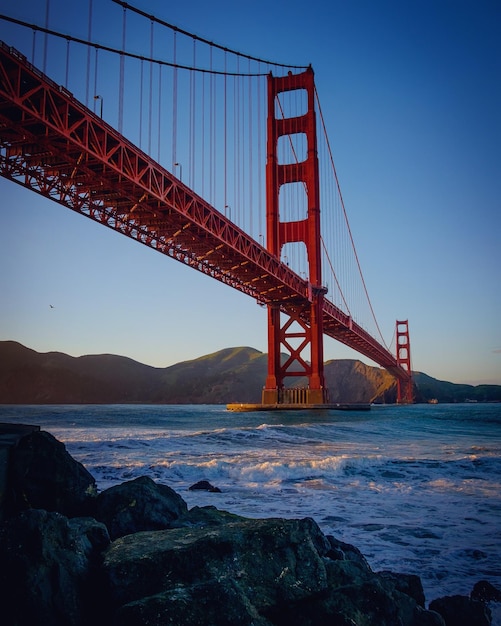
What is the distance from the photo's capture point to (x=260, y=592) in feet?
7.97

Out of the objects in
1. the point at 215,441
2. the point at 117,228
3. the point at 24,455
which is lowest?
the point at 215,441

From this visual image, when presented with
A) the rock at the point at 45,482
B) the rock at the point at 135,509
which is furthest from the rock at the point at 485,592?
the rock at the point at 45,482

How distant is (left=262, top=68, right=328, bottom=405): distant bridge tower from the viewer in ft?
131

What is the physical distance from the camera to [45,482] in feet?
15.1

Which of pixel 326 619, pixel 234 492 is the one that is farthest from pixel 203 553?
pixel 234 492

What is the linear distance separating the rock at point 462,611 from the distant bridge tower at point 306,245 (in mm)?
35920

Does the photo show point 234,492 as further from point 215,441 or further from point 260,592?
point 215,441

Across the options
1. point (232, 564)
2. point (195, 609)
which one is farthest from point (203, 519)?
point (195, 609)

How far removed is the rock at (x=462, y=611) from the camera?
9.86 ft

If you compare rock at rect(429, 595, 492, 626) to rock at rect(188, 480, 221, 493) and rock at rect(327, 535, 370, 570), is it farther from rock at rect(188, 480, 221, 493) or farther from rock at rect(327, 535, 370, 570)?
rock at rect(188, 480, 221, 493)

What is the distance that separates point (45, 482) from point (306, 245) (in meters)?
37.3

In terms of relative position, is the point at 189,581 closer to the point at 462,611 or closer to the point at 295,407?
the point at 462,611

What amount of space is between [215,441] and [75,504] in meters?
11.4

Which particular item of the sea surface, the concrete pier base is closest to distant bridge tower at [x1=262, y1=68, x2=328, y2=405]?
the concrete pier base
